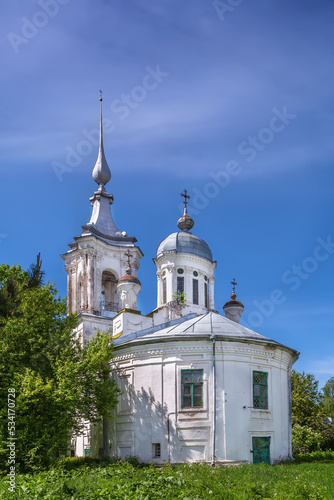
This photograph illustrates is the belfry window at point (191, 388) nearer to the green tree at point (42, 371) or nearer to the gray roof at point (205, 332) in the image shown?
the gray roof at point (205, 332)

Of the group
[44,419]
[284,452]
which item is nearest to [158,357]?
[44,419]

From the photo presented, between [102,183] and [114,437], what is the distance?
22.1 m

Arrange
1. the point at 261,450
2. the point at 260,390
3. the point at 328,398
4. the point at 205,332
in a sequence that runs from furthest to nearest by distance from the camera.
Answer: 1. the point at 328,398
2. the point at 205,332
3. the point at 260,390
4. the point at 261,450

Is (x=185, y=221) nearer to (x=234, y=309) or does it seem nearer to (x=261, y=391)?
(x=234, y=309)

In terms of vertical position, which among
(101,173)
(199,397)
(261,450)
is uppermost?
(101,173)

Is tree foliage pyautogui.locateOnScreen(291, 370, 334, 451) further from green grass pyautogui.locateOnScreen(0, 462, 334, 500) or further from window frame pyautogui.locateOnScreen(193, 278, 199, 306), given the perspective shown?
green grass pyautogui.locateOnScreen(0, 462, 334, 500)

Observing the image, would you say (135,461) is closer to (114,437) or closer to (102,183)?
(114,437)

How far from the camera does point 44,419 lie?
18.6 metres

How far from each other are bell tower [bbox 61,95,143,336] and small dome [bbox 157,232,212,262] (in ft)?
7.94

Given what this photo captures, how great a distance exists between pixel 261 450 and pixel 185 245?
1441 centimetres

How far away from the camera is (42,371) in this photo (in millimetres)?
19688

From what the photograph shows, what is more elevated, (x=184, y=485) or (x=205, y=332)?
(x=205, y=332)

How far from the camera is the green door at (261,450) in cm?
2075

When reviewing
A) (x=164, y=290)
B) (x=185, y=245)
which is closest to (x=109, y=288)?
(x=164, y=290)
